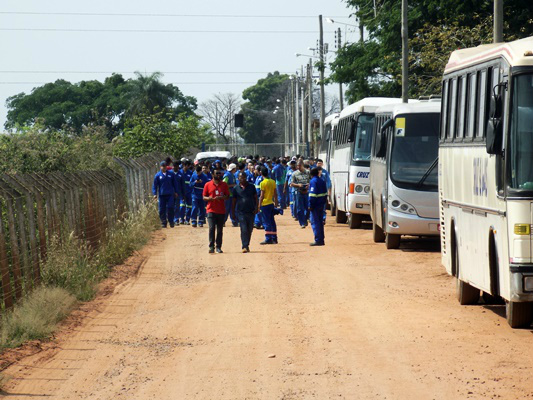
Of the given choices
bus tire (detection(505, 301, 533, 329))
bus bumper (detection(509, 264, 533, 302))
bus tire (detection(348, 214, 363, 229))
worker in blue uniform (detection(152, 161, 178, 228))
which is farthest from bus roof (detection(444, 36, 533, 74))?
worker in blue uniform (detection(152, 161, 178, 228))

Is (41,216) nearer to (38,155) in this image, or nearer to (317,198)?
(317,198)

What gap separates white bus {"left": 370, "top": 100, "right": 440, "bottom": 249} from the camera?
21.3 meters

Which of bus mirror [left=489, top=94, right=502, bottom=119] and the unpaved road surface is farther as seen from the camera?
bus mirror [left=489, top=94, right=502, bottom=119]

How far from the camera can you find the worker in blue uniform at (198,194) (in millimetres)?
29969

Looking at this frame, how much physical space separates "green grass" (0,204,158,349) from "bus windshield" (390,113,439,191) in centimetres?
574

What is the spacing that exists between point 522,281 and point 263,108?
138 metres

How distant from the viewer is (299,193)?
28797 mm

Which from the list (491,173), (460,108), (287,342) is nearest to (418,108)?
(460,108)

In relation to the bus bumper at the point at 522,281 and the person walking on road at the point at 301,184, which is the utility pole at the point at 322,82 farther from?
the bus bumper at the point at 522,281

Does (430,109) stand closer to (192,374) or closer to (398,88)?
(192,374)

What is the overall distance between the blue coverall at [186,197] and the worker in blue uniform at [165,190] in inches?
27.9

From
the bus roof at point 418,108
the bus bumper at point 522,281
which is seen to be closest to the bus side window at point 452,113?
the bus bumper at point 522,281

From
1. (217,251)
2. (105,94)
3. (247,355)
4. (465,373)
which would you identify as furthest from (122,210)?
(105,94)

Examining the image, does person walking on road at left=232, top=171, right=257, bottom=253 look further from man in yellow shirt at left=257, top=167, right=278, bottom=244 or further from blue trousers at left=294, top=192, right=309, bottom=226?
blue trousers at left=294, top=192, right=309, bottom=226
